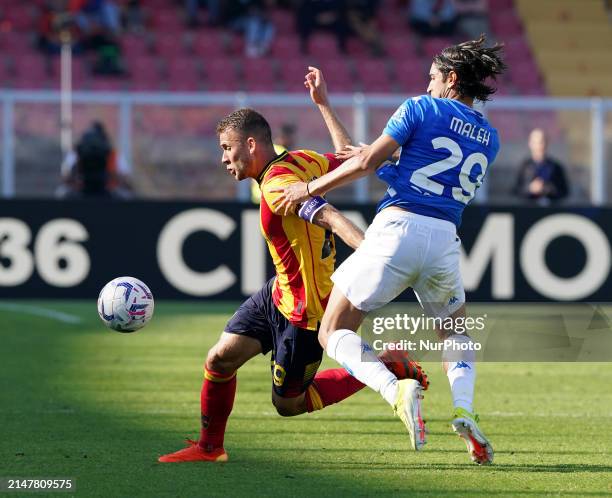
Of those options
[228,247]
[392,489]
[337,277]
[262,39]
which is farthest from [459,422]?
[262,39]

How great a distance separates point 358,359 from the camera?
604 cm

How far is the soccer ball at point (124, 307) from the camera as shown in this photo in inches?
291

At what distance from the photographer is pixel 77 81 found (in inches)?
819

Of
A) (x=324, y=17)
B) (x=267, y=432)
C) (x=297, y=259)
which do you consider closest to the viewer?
(x=297, y=259)

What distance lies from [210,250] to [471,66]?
870 cm

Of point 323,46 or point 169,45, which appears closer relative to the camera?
point 169,45

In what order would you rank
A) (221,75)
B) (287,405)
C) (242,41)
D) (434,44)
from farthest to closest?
(434,44) → (242,41) → (221,75) → (287,405)

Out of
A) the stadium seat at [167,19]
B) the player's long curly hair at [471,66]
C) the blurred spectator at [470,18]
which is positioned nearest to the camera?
the player's long curly hair at [471,66]

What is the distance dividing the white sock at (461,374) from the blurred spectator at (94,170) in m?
10.1

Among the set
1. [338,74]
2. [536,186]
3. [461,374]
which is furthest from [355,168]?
[338,74]

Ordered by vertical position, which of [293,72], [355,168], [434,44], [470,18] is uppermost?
[470,18]

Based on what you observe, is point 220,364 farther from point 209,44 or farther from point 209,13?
point 209,13

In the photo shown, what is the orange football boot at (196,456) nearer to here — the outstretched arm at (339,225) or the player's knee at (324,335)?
the player's knee at (324,335)
